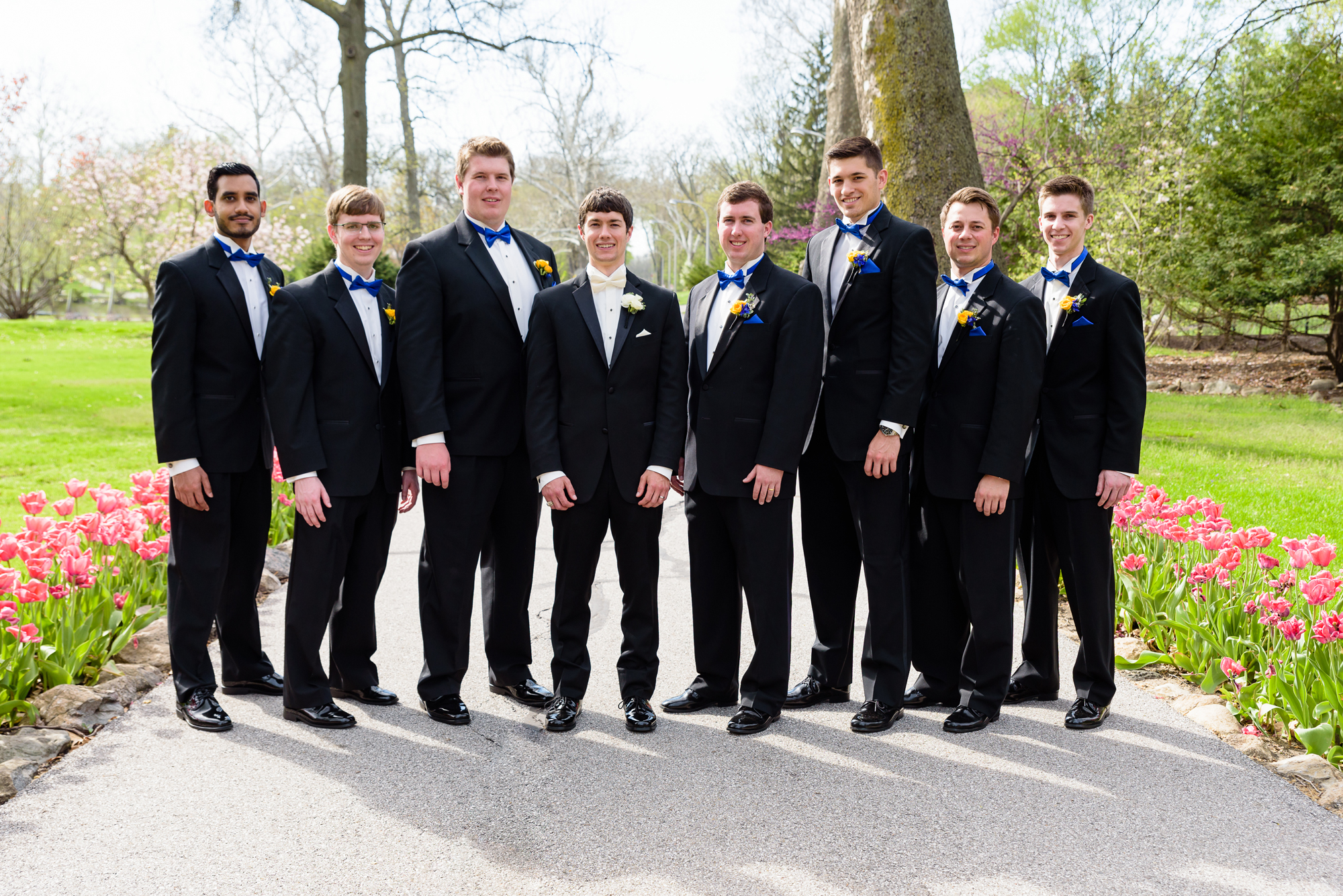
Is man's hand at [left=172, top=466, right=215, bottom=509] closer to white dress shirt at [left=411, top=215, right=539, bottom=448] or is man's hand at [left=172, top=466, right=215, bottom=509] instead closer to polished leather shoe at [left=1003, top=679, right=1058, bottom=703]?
white dress shirt at [left=411, top=215, right=539, bottom=448]

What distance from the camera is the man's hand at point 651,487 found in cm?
384

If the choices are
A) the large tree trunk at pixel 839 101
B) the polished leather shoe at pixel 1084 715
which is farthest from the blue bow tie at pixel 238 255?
the large tree trunk at pixel 839 101

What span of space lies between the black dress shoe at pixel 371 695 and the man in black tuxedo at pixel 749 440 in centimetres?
120

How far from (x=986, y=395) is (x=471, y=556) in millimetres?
2268

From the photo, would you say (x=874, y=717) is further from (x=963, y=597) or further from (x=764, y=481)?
(x=764, y=481)

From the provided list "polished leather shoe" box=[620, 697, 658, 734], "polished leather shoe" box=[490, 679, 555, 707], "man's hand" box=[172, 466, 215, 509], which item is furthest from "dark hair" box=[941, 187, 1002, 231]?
"man's hand" box=[172, 466, 215, 509]

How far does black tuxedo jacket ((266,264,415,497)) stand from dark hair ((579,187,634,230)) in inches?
37.0

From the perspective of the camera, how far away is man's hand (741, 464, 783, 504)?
383cm

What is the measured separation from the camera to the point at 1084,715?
3.89 metres

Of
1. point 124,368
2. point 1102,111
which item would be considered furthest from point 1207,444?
point 124,368

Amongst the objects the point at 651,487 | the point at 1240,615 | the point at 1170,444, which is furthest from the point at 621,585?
the point at 1170,444

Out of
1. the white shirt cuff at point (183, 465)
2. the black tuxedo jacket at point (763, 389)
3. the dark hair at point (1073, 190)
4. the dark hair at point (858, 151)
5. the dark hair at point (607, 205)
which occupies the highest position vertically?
the dark hair at point (858, 151)

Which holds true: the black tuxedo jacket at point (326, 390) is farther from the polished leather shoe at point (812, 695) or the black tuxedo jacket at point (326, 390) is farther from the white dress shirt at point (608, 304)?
the polished leather shoe at point (812, 695)

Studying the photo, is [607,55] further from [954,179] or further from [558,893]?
[558,893]
